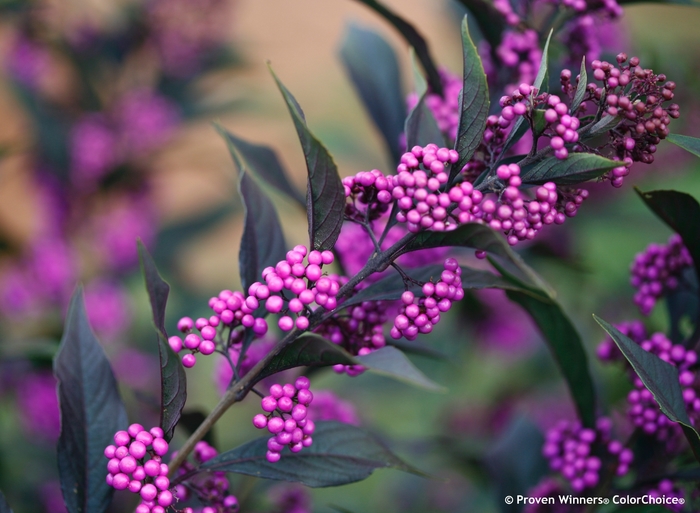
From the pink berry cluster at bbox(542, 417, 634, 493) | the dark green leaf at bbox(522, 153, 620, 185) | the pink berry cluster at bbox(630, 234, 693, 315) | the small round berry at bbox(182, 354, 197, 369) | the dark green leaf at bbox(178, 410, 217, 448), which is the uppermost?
the dark green leaf at bbox(522, 153, 620, 185)

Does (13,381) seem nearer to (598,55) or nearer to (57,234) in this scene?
(57,234)

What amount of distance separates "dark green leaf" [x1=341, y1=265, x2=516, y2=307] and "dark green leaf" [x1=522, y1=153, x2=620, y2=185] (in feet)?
0.36

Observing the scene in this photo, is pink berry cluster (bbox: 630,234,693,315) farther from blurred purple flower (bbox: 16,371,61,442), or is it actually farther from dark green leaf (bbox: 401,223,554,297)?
blurred purple flower (bbox: 16,371,61,442)

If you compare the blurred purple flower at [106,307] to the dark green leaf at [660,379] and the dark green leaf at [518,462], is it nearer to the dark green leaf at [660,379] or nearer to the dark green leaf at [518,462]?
the dark green leaf at [518,462]

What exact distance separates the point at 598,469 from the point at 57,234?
162 cm

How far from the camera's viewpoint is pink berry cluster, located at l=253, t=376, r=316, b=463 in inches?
24.8

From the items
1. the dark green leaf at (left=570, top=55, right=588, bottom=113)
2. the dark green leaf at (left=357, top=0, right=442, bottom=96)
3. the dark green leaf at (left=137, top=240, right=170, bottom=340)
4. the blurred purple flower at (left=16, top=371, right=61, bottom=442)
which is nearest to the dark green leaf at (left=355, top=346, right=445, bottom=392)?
the dark green leaf at (left=137, top=240, right=170, bottom=340)

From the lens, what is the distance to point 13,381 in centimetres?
162

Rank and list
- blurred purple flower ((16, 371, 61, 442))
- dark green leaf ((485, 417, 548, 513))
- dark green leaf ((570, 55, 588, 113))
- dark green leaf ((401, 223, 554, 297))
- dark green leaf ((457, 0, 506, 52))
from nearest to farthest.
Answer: dark green leaf ((401, 223, 554, 297)) < dark green leaf ((570, 55, 588, 113)) < dark green leaf ((457, 0, 506, 52)) < dark green leaf ((485, 417, 548, 513)) < blurred purple flower ((16, 371, 61, 442))

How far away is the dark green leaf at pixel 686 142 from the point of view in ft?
2.12

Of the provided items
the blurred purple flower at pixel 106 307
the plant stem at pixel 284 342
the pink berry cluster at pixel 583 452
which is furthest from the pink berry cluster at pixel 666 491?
the blurred purple flower at pixel 106 307

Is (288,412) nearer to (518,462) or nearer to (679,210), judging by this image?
(679,210)

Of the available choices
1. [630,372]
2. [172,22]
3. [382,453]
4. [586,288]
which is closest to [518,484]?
[630,372]

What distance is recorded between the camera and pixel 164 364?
1.98 ft
